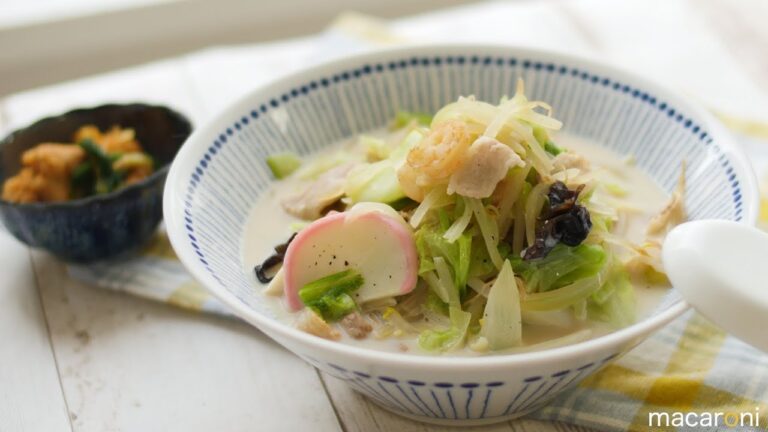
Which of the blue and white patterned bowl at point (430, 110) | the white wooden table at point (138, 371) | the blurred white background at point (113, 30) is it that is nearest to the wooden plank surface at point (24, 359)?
the white wooden table at point (138, 371)

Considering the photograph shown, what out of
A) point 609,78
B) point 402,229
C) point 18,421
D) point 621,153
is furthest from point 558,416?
point 18,421

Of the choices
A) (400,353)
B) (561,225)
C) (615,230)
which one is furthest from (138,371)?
(615,230)

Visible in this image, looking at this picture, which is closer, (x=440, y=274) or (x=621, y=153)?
(x=440, y=274)

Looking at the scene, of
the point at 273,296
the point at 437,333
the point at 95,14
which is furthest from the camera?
the point at 95,14

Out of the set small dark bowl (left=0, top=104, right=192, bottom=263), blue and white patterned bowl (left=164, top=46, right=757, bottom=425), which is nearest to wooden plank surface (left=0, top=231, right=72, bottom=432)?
small dark bowl (left=0, top=104, right=192, bottom=263)

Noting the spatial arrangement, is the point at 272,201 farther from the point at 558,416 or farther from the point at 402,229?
the point at 558,416

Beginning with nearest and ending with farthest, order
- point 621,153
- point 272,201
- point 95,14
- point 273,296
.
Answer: point 273,296 → point 272,201 → point 621,153 → point 95,14

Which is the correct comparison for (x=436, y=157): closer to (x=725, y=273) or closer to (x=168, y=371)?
(x=725, y=273)
